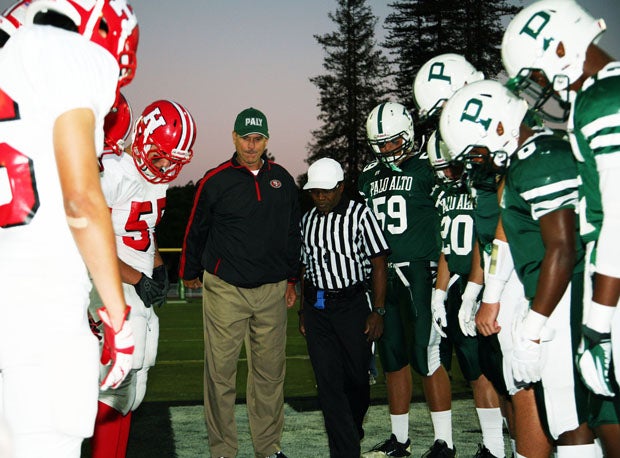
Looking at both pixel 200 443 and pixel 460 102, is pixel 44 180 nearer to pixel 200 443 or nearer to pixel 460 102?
pixel 460 102

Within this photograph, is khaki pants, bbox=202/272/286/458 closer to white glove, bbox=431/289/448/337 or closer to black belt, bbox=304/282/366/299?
black belt, bbox=304/282/366/299

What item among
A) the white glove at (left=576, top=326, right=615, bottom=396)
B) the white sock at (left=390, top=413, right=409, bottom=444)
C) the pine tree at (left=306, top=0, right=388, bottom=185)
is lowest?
the white sock at (left=390, top=413, right=409, bottom=444)

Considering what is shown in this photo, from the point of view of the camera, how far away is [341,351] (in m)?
4.55

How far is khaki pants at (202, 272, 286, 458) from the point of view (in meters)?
4.47

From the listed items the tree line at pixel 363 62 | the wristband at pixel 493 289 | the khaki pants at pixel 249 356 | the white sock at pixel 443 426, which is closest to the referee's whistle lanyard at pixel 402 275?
the white sock at pixel 443 426

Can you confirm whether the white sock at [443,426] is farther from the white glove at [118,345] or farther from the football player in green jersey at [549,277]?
the white glove at [118,345]

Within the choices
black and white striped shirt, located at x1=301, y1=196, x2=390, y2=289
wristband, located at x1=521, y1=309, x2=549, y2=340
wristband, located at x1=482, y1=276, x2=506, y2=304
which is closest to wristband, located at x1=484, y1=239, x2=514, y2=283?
wristband, located at x1=482, y1=276, x2=506, y2=304

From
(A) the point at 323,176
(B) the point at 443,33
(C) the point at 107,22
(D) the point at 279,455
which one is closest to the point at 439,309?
(A) the point at 323,176

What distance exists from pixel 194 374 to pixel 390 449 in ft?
11.1

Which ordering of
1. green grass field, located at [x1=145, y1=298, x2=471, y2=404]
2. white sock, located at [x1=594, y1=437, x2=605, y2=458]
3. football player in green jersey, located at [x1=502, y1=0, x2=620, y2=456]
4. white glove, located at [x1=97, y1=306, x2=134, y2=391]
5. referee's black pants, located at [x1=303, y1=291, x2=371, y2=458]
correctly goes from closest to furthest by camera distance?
white glove, located at [x1=97, y1=306, x2=134, y2=391], football player in green jersey, located at [x1=502, y1=0, x2=620, y2=456], white sock, located at [x1=594, y1=437, x2=605, y2=458], referee's black pants, located at [x1=303, y1=291, x2=371, y2=458], green grass field, located at [x1=145, y1=298, x2=471, y2=404]

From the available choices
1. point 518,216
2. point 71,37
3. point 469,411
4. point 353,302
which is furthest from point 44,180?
point 469,411

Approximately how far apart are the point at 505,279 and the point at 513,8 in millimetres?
31781

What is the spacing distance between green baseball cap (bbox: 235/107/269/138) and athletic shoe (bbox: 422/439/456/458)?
2.25 m

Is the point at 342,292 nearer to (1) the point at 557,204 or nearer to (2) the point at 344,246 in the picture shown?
(2) the point at 344,246
